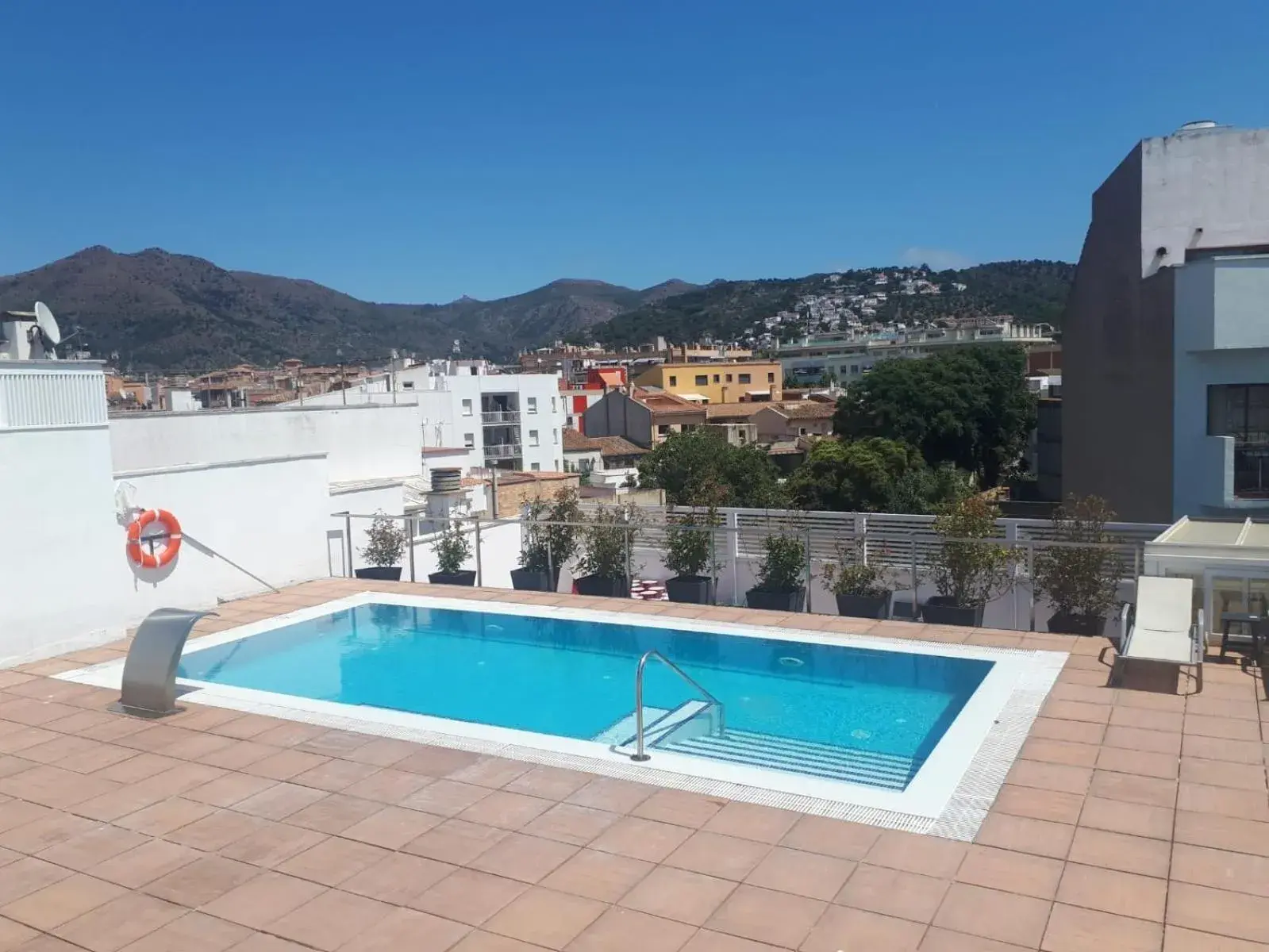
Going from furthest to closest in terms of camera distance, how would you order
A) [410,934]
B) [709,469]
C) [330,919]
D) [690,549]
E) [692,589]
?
[709,469] < [690,549] < [692,589] < [330,919] < [410,934]

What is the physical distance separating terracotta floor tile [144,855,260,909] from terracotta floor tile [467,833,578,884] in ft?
4.33

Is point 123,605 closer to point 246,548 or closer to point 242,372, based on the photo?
point 246,548

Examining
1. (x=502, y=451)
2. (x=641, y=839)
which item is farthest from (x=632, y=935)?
(x=502, y=451)

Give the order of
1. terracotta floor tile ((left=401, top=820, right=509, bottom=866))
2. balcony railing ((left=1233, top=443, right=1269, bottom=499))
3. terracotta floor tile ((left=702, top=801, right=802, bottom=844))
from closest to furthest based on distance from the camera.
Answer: terracotta floor tile ((left=401, top=820, right=509, bottom=866)), terracotta floor tile ((left=702, top=801, right=802, bottom=844)), balcony railing ((left=1233, top=443, right=1269, bottom=499))

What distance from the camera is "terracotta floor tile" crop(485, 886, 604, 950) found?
4.96m

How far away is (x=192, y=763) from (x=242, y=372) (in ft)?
216

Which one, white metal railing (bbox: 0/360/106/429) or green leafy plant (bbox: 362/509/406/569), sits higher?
white metal railing (bbox: 0/360/106/429)

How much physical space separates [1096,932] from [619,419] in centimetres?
6389

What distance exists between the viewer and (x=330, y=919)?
5219mm

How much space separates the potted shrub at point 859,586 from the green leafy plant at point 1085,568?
5.79 feet

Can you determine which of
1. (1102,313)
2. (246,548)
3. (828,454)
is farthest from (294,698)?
(828,454)

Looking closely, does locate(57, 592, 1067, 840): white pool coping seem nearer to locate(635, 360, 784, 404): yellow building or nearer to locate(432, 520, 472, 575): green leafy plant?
locate(432, 520, 472, 575): green leafy plant

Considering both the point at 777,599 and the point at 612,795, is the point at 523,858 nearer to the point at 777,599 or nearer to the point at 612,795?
Result: the point at 612,795

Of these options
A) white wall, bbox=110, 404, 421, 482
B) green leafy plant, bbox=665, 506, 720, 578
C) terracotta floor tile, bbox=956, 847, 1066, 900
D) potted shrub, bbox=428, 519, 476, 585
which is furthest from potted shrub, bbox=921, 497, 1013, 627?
white wall, bbox=110, 404, 421, 482
